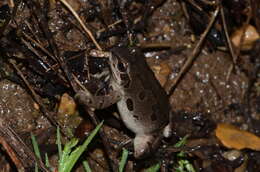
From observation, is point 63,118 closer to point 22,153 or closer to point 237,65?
point 22,153

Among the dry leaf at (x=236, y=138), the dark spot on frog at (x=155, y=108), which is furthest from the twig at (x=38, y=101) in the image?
the dry leaf at (x=236, y=138)

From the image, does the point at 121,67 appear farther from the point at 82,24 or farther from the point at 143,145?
the point at 143,145

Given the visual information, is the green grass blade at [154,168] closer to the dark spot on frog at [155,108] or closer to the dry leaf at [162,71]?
the dark spot on frog at [155,108]

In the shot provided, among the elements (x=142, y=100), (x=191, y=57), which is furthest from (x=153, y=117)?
(x=191, y=57)

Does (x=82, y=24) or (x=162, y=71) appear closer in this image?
(x=82, y=24)

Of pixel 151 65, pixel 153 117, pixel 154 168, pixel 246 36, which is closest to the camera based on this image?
pixel 154 168

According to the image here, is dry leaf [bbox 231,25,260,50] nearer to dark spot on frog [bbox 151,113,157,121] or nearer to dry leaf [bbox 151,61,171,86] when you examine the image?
dry leaf [bbox 151,61,171,86]
